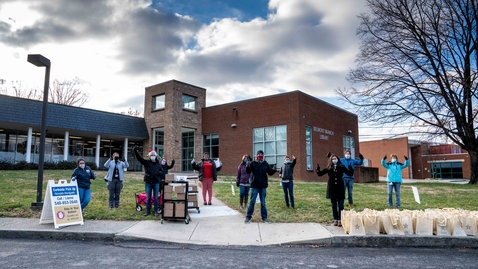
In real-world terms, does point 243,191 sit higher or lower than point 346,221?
higher

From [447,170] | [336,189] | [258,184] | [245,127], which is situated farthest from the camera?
[447,170]

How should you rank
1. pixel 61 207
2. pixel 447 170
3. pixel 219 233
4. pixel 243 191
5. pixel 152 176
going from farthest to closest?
pixel 447 170, pixel 243 191, pixel 152 176, pixel 61 207, pixel 219 233

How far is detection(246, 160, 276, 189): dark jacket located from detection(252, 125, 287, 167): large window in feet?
57.1

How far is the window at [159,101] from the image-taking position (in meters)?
30.3

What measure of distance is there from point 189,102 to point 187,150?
459cm

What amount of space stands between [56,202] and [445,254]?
8.43 metres

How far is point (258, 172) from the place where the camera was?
845cm

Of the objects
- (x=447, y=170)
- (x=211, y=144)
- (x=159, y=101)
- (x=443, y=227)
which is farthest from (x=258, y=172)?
(x=447, y=170)

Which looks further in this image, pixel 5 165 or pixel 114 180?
pixel 5 165

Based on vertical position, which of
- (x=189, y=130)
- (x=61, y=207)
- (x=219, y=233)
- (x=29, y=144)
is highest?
(x=189, y=130)

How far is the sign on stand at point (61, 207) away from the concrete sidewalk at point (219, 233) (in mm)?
187

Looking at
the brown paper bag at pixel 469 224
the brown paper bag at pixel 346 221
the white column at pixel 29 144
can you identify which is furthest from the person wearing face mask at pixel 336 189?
the white column at pixel 29 144

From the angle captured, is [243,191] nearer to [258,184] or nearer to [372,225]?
[258,184]

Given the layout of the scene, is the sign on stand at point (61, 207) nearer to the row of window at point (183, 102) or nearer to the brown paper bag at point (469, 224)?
the brown paper bag at point (469, 224)
